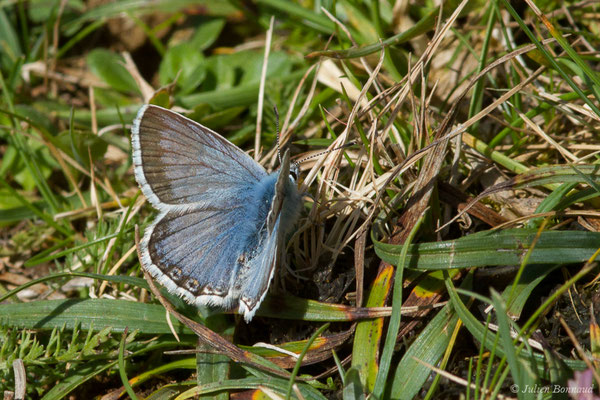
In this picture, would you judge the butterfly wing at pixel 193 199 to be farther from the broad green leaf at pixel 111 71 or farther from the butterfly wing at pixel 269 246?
the broad green leaf at pixel 111 71

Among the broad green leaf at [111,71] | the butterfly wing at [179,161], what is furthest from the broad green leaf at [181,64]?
the butterfly wing at [179,161]

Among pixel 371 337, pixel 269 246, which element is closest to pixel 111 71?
pixel 269 246

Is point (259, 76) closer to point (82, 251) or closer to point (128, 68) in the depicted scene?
point (128, 68)

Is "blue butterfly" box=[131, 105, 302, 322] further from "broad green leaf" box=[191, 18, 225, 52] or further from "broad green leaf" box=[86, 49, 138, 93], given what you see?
"broad green leaf" box=[191, 18, 225, 52]

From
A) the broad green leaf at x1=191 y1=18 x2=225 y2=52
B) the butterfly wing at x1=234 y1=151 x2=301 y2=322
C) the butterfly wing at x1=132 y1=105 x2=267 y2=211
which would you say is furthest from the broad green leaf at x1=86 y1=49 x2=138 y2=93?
the butterfly wing at x1=234 y1=151 x2=301 y2=322

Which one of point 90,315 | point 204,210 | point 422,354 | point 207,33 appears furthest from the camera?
point 207,33

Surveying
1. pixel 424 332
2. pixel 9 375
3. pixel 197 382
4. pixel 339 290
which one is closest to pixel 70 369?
pixel 9 375

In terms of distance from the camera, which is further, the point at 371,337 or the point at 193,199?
the point at 193,199

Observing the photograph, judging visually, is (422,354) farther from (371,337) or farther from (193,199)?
(193,199)
